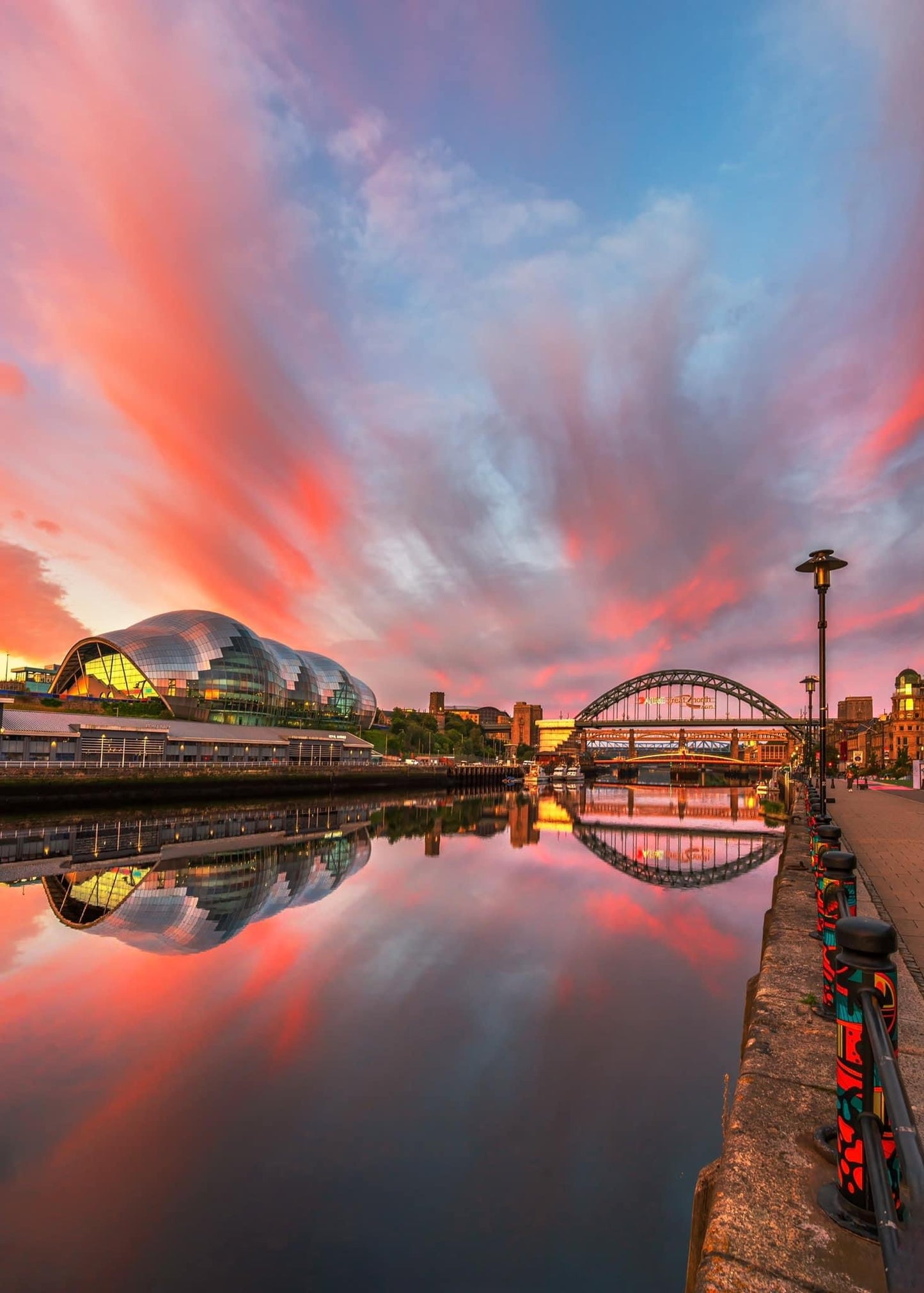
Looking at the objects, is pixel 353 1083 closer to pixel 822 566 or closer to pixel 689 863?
pixel 822 566

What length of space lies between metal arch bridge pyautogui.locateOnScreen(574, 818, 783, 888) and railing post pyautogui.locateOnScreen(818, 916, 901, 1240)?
22359mm

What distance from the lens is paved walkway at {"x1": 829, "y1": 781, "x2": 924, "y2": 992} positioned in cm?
1011

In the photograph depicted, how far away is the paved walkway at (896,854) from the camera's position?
33.2 ft

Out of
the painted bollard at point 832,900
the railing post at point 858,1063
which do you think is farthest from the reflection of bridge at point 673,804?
the railing post at point 858,1063

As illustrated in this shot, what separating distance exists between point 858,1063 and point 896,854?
726 inches

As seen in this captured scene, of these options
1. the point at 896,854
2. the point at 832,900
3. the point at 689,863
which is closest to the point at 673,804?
the point at 689,863

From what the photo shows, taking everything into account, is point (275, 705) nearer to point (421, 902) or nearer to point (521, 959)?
point (421, 902)

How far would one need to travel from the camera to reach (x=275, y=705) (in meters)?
99.4

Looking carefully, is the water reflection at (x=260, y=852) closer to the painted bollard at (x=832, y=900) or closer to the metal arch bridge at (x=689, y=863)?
the metal arch bridge at (x=689, y=863)

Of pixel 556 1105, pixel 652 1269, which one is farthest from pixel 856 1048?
pixel 556 1105

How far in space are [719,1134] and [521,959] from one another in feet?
23.6

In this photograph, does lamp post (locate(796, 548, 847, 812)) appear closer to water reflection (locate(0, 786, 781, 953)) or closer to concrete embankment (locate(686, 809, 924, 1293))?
water reflection (locate(0, 786, 781, 953))

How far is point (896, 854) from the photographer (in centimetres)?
1861

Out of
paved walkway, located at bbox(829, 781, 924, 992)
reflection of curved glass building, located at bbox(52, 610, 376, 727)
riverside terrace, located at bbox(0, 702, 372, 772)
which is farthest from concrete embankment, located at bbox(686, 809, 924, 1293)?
reflection of curved glass building, located at bbox(52, 610, 376, 727)
